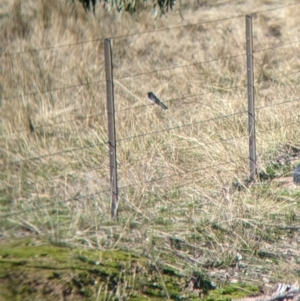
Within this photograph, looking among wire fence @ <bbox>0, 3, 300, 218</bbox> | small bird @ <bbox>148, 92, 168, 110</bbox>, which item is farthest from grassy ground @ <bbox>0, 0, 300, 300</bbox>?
small bird @ <bbox>148, 92, 168, 110</bbox>

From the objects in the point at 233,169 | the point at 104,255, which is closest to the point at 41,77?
the point at 233,169

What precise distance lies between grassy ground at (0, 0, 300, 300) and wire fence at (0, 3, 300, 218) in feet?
0.08

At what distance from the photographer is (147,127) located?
983cm

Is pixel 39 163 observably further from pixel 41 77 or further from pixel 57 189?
pixel 41 77

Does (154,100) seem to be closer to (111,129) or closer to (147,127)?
(147,127)

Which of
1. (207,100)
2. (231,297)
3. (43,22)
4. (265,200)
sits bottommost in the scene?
(231,297)

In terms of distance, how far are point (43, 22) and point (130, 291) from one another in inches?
335

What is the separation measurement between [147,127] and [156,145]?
29.8 inches

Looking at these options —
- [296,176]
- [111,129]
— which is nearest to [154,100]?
[296,176]

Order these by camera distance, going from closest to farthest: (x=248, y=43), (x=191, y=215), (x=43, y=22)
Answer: (x=191, y=215) < (x=248, y=43) < (x=43, y=22)

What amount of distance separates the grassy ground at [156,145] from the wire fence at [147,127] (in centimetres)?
2

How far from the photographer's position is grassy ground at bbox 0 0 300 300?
21.2 feet

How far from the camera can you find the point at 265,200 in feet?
25.4

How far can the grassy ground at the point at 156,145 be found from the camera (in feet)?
21.2
